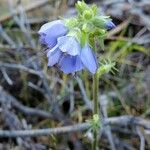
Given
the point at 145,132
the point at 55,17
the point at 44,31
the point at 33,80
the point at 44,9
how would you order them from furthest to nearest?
the point at 44,9, the point at 55,17, the point at 33,80, the point at 145,132, the point at 44,31

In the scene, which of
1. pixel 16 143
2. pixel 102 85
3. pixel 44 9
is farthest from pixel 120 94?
pixel 44 9

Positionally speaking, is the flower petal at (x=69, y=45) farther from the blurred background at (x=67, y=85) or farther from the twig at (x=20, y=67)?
the twig at (x=20, y=67)

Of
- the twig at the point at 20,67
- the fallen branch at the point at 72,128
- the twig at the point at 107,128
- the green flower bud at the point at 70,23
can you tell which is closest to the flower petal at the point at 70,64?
the green flower bud at the point at 70,23

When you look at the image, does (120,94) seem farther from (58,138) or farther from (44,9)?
(44,9)

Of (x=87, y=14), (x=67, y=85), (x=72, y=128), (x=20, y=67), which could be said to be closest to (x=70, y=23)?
(x=87, y=14)

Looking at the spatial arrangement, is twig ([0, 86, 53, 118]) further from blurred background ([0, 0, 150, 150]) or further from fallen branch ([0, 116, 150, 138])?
fallen branch ([0, 116, 150, 138])

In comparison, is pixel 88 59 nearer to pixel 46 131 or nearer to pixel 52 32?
pixel 52 32

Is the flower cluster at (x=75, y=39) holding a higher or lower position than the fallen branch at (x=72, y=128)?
higher
